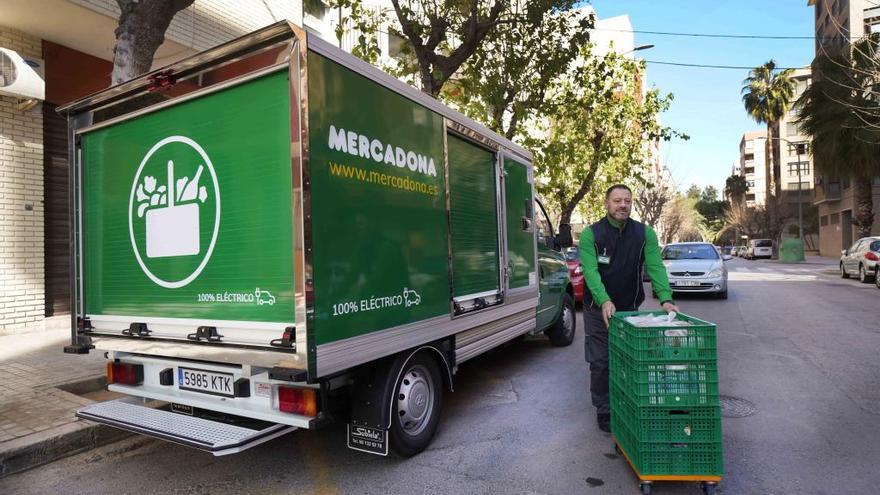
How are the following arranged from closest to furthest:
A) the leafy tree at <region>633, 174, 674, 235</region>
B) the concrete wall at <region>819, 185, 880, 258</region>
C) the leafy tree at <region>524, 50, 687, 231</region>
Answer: the leafy tree at <region>524, 50, 687, 231</region> → the concrete wall at <region>819, 185, 880, 258</region> → the leafy tree at <region>633, 174, 674, 235</region>

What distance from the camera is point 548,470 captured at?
3.52 meters

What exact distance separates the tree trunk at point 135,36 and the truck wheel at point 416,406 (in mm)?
3948

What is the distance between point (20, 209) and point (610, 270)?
8.53 meters

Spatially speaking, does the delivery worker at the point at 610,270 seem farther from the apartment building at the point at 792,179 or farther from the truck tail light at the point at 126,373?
the apartment building at the point at 792,179

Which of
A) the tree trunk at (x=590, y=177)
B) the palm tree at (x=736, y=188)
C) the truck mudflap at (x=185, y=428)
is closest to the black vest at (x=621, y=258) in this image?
the truck mudflap at (x=185, y=428)

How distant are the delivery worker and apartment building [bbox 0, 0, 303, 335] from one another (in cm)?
762

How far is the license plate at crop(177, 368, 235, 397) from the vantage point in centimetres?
336

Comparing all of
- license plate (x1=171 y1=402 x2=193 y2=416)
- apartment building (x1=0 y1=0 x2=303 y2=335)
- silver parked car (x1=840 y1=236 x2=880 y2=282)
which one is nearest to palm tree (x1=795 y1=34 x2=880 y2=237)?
silver parked car (x1=840 y1=236 x2=880 y2=282)

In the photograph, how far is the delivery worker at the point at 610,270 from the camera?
4027 millimetres

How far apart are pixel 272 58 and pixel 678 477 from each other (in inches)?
130

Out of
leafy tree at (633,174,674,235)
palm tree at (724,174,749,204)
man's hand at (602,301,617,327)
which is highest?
palm tree at (724,174,749,204)

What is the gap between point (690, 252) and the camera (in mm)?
14016

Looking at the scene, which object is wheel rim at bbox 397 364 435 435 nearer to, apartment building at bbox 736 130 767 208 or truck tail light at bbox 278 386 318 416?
truck tail light at bbox 278 386 318 416

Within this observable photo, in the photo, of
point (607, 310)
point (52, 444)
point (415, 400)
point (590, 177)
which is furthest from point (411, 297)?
point (590, 177)
